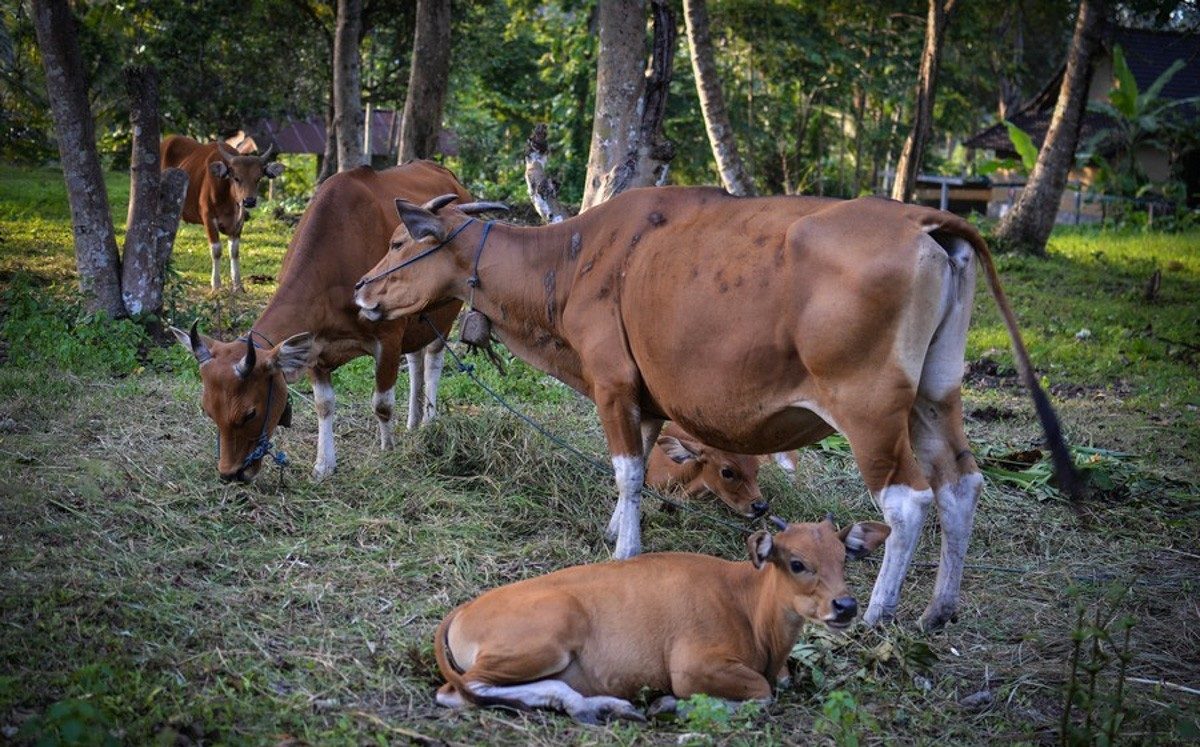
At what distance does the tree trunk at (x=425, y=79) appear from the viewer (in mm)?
16875

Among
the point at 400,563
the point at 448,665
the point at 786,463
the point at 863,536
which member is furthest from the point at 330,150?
the point at 863,536

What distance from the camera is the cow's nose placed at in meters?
4.93

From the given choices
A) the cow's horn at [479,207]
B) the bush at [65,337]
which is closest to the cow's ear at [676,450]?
the cow's horn at [479,207]

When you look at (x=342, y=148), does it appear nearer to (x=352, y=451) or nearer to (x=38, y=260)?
Result: (x=38, y=260)

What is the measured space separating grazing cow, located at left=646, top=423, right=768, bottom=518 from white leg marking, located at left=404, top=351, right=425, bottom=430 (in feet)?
7.10

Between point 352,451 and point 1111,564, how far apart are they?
15.9 ft

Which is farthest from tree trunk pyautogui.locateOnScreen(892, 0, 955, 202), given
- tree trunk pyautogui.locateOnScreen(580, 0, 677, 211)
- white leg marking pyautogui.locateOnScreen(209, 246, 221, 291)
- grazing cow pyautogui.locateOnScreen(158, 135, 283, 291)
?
white leg marking pyautogui.locateOnScreen(209, 246, 221, 291)

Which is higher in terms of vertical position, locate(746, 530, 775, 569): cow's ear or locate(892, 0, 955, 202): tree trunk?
locate(892, 0, 955, 202): tree trunk

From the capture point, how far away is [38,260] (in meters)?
15.7

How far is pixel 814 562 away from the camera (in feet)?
16.7

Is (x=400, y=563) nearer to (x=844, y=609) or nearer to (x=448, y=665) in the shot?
(x=448, y=665)

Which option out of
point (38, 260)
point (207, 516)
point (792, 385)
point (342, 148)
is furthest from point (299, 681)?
point (342, 148)

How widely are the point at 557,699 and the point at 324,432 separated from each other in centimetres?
366

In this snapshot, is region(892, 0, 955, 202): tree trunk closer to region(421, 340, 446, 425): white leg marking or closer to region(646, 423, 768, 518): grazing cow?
region(421, 340, 446, 425): white leg marking
